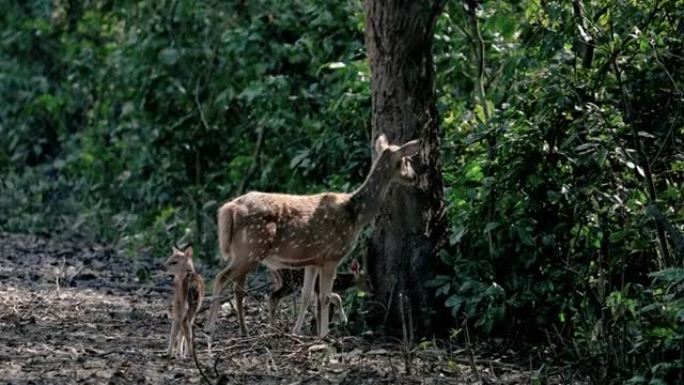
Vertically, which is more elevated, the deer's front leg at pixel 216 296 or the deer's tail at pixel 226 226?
the deer's tail at pixel 226 226

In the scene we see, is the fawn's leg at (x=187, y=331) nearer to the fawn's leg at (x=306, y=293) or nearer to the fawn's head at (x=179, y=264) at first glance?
the fawn's head at (x=179, y=264)

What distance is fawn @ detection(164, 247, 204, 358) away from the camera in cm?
916

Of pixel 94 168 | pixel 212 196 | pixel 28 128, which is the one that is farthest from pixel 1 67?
pixel 212 196

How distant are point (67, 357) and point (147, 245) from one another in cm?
783

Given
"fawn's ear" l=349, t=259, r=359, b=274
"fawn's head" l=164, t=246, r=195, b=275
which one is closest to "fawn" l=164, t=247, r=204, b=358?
"fawn's head" l=164, t=246, r=195, b=275

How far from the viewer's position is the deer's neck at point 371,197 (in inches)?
420

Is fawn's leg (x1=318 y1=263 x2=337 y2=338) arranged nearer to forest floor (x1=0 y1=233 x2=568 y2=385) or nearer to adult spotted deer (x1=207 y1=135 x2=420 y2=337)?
adult spotted deer (x1=207 y1=135 x2=420 y2=337)

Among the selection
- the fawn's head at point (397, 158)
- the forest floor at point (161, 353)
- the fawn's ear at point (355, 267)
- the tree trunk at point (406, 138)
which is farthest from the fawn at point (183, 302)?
the fawn's ear at point (355, 267)

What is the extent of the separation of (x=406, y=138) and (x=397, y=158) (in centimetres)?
29

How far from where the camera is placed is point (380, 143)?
35.1 ft

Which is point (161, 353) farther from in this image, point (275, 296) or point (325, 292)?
point (275, 296)

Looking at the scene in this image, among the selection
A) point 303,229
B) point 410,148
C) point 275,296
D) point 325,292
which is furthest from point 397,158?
point 275,296

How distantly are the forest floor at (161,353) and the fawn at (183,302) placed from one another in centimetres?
14

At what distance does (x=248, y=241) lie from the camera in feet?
34.1
